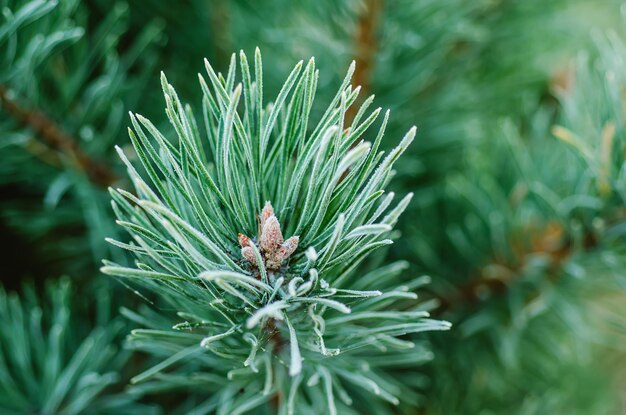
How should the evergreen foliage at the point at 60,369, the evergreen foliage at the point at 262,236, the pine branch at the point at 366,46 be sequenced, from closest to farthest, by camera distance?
the evergreen foliage at the point at 262,236
the evergreen foliage at the point at 60,369
the pine branch at the point at 366,46

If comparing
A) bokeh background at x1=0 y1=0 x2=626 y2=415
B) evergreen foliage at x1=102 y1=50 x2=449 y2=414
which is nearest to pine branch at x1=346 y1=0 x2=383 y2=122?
bokeh background at x1=0 y1=0 x2=626 y2=415

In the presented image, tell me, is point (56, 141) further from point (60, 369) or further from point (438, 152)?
point (438, 152)

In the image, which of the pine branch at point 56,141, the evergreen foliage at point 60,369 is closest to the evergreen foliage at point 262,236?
the evergreen foliage at point 60,369

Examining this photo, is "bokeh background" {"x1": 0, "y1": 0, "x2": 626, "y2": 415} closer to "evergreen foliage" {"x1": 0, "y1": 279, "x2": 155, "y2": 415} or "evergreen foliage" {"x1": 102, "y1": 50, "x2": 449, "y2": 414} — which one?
"evergreen foliage" {"x1": 0, "y1": 279, "x2": 155, "y2": 415}

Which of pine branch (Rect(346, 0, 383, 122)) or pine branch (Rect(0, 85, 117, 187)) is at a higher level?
pine branch (Rect(346, 0, 383, 122))

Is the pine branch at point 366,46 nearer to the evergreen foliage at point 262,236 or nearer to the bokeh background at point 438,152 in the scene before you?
the bokeh background at point 438,152

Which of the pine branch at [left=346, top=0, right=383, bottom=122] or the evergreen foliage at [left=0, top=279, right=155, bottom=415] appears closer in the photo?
the evergreen foliage at [left=0, top=279, right=155, bottom=415]

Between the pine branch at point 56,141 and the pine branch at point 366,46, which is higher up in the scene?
the pine branch at point 366,46
